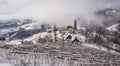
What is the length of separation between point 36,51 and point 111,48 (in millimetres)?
18739

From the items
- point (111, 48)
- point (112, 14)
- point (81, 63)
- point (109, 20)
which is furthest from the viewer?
point (112, 14)

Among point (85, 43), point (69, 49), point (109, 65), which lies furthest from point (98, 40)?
point (109, 65)

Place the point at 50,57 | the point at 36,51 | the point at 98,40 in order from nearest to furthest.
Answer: the point at 50,57
the point at 36,51
the point at 98,40

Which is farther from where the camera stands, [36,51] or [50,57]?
[36,51]

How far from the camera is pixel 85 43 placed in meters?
56.8

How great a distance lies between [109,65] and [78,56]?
21.4ft

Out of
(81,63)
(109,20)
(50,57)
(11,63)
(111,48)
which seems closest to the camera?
(11,63)

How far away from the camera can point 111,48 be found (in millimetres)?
54812

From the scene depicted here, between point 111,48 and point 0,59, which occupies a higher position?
point 0,59

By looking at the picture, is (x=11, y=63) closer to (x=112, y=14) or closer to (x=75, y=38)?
(x=75, y=38)

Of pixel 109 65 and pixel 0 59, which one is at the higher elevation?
pixel 0 59

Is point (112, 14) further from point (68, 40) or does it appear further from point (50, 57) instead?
point (50, 57)

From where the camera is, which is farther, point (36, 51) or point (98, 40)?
point (98, 40)

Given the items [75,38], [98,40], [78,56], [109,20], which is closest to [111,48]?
[98,40]
